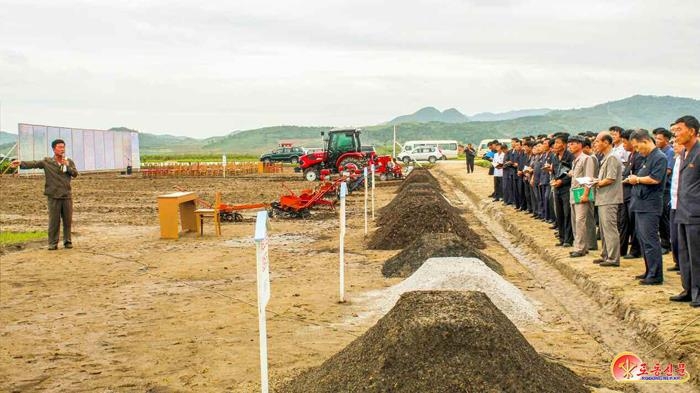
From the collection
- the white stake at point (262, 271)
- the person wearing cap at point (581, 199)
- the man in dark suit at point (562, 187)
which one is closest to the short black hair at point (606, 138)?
the person wearing cap at point (581, 199)

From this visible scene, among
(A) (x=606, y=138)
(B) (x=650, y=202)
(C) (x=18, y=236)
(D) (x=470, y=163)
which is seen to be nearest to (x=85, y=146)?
(D) (x=470, y=163)

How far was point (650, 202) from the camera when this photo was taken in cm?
793

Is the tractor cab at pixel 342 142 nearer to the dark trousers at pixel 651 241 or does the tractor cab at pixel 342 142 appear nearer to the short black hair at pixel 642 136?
the short black hair at pixel 642 136

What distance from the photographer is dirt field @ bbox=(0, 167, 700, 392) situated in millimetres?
5887

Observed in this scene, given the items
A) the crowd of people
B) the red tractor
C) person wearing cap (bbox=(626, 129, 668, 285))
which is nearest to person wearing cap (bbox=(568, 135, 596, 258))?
the crowd of people

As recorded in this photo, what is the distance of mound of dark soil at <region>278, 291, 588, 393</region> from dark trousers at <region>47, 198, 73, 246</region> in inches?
338

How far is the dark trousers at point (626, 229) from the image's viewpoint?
9359mm

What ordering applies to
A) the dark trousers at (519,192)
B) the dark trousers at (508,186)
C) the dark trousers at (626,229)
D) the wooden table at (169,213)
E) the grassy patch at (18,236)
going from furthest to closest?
the dark trousers at (508,186) < the dark trousers at (519,192) < the wooden table at (169,213) < the grassy patch at (18,236) < the dark trousers at (626,229)

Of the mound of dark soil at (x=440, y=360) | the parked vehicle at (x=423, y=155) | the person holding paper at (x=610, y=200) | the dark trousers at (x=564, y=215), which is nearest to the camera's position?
the mound of dark soil at (x=440, y=360)

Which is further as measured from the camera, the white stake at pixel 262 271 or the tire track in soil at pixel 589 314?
the tire track in soil at pixel 589 314

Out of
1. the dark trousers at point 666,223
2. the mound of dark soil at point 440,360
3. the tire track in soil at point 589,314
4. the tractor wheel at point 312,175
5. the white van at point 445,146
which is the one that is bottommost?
the tire track in soil at point 589,314

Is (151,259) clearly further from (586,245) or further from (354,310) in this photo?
(586,245)

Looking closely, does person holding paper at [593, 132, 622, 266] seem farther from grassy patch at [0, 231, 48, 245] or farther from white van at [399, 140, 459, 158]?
white van at [399, 140, 459, 158]

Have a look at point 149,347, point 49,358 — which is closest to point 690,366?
point 149,347
